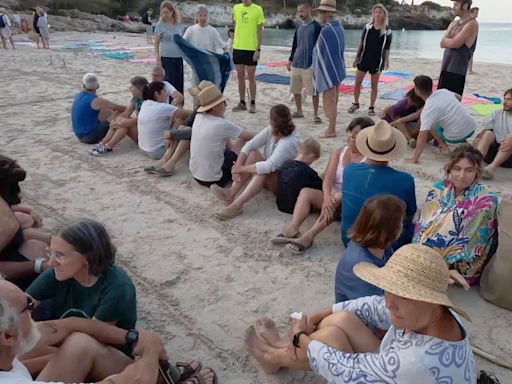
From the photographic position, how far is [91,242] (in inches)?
84.5

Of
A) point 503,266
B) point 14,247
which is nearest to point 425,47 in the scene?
point 503,266

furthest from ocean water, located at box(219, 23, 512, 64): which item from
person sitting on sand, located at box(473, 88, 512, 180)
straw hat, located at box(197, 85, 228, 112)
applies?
straw hat, located at box(197, 85, 228, 112)

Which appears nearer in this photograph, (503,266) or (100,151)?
(503,266)

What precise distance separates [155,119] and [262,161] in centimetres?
162

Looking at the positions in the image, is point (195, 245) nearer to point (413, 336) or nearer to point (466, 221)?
point (466, 221)

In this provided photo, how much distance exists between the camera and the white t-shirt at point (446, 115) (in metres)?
5.08

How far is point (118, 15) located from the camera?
46438 mm

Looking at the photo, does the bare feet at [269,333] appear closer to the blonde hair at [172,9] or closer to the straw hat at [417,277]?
the straw hat at [417,277]

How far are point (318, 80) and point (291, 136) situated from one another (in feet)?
8.06

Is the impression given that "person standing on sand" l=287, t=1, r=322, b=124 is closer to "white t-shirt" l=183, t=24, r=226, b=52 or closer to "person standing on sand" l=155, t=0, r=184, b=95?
"white t-shirt" l=183, t=24, r=226, b=52

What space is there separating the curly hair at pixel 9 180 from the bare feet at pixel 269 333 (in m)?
1.70

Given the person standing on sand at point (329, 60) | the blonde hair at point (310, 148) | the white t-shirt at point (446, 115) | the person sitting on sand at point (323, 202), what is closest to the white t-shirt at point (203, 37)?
the person standing on sand at point (329, 60)

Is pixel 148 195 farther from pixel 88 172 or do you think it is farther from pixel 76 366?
pixel 76 366

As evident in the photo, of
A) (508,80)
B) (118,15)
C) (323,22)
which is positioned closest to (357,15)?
(118,15)
